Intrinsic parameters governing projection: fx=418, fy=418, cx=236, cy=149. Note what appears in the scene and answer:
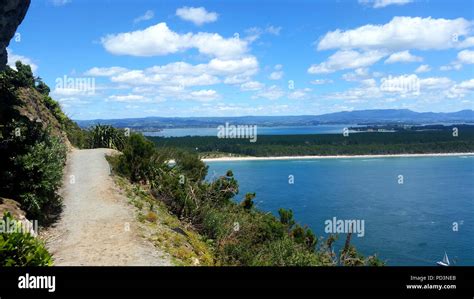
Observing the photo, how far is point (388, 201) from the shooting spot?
6669 cm

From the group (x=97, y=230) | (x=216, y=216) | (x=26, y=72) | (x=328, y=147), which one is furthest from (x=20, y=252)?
(x=328, y=147)

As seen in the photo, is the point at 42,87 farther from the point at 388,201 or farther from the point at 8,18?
the point at 388,201

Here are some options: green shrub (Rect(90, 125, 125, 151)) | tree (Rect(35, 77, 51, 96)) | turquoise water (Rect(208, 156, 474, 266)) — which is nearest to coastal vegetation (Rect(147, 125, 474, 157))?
turquoise water (Rect(208, 156, 474, 266))

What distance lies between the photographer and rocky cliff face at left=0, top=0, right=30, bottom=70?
44.2 ft

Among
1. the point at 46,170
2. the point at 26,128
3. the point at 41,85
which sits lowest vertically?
the point at 46,170

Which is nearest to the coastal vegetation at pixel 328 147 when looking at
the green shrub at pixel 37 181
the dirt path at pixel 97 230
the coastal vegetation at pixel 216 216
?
the coastal vegetation at pixel 216 216

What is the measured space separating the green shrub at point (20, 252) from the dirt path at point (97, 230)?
3.81ft

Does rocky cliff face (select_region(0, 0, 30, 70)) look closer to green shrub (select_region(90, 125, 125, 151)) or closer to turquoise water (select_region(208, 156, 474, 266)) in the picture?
turquoise water (select_region(208, 156, 474, 266))
